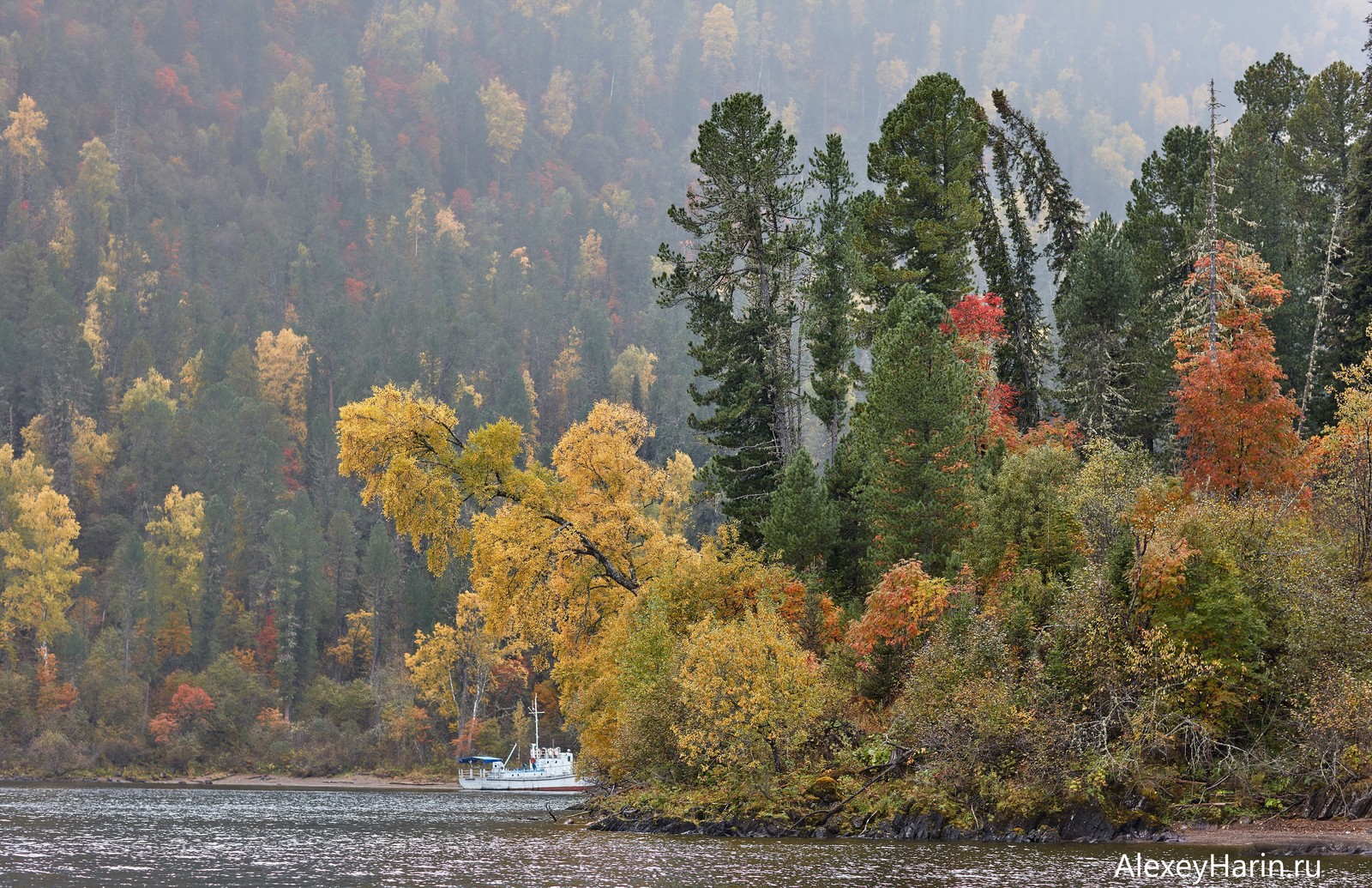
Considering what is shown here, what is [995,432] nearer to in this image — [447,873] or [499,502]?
[447,873]

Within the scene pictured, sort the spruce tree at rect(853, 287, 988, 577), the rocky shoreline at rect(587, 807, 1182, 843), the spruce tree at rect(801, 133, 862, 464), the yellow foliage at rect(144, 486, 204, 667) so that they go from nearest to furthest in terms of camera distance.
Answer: the rocky shoreline at rect(587, 807, 1182, 843) → the spruce tree at rect(853, 287, 988, 577) → the spruce tree at rect(801, 133, 862, 464) → the yellow foliage at rect(144, 486, 204, 667)

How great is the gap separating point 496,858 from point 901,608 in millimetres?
15333

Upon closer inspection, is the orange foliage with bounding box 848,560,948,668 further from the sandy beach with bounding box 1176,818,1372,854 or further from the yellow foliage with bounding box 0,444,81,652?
the yellow foliage with bounding box 0,444,81,652

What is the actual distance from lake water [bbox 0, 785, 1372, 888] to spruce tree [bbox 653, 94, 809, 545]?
18947 millimetres

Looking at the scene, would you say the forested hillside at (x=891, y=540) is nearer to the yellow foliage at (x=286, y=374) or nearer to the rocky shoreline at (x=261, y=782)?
the rocky shoreline at (x=261, y=782)

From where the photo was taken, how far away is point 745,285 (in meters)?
60.6

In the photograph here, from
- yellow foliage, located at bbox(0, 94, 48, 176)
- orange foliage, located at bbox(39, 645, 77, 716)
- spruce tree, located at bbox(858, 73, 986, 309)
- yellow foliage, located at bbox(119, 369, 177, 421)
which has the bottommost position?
orange foliage, located at bbox(39, 645, 77, 716)

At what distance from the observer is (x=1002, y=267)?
66.3m

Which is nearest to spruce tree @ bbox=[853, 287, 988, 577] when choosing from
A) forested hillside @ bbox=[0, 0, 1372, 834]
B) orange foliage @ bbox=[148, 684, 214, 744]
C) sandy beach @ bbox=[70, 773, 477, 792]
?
forested hillside @ bbox=[0, 0, 1372, 834]

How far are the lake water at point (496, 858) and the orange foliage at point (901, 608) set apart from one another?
7.74 m

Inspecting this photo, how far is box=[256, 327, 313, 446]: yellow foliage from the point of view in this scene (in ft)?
492

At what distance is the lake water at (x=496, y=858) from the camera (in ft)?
89.6

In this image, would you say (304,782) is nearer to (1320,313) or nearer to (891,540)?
(891,540)

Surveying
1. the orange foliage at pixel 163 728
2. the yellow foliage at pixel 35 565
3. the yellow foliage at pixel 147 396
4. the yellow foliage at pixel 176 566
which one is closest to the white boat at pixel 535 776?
the orange foliage at pixel 163 728
